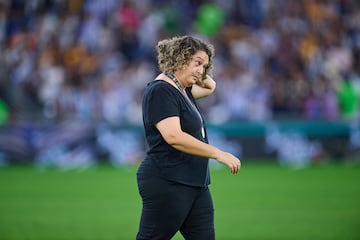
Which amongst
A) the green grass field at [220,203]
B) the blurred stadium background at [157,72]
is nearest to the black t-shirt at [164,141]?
the green grass field at [220,203]

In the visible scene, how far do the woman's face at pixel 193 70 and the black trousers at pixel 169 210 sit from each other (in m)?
0.83

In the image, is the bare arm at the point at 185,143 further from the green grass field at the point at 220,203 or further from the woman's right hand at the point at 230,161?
the green grass field at the point at 220,203

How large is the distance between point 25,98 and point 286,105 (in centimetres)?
725

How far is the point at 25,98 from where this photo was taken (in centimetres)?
2072

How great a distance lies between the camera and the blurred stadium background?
19375 mm

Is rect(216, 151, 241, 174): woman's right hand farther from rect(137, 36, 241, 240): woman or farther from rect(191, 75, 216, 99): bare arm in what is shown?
rect(191, 75, 216, 99): bare arm

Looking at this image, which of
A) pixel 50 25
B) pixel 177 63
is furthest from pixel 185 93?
pixel 50 25

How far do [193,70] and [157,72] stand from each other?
15150 millimetres

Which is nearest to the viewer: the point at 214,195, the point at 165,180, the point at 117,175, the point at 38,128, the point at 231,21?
the point at 165,180

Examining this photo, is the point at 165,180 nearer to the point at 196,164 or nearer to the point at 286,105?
the point at 196,164

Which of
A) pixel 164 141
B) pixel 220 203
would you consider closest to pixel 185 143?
pixel 164 141

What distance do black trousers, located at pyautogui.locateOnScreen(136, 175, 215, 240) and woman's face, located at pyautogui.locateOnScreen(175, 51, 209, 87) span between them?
831 mm

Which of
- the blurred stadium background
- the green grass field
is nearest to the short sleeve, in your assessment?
the green grass field

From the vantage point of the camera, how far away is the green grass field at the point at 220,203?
34.5 feet
